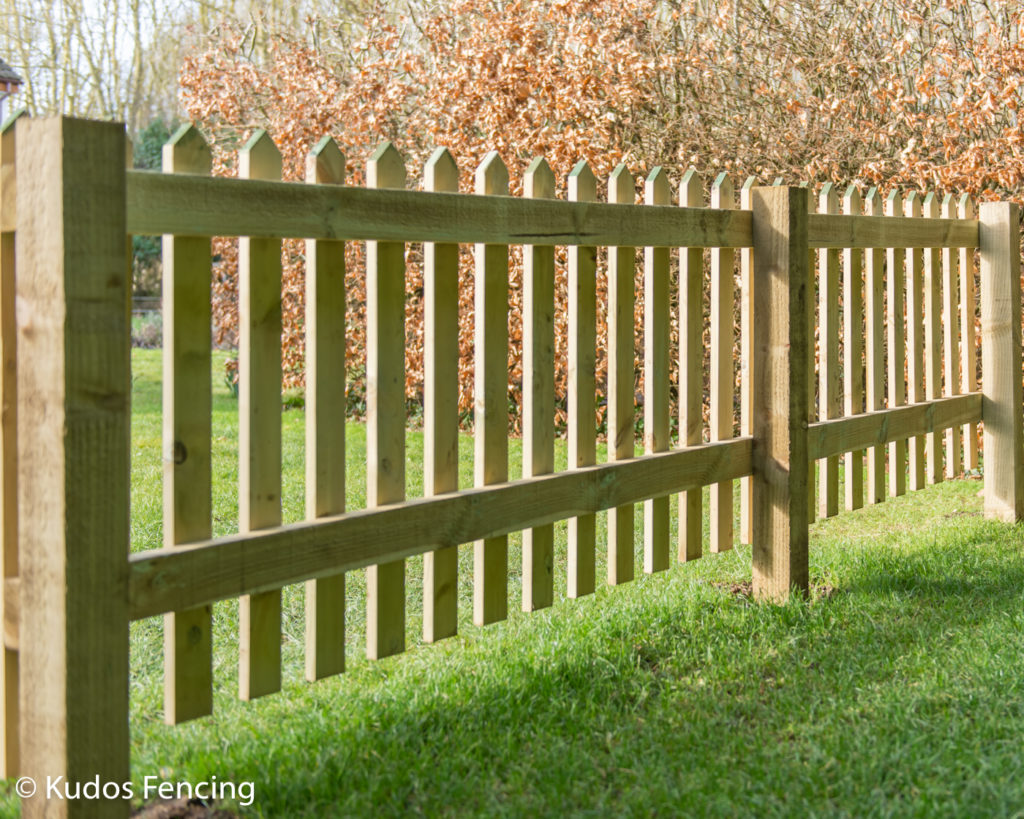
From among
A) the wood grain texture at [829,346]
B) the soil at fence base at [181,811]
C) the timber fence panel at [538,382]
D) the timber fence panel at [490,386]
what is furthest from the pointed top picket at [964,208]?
the soil at fence base at [181,811]

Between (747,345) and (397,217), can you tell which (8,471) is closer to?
(397,217)

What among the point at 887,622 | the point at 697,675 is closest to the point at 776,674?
the point at 697,675

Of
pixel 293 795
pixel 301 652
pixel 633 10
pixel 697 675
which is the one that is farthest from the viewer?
pixel 633 10

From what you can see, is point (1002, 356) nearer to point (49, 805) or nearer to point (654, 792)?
point (654, 792)

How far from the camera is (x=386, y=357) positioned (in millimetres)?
2986

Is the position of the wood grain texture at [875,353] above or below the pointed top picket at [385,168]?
below

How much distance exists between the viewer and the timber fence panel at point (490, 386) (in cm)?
326

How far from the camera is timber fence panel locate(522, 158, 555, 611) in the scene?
11.3ft

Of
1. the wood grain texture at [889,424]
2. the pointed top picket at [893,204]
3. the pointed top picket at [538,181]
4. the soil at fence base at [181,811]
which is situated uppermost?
the pointed top picket at [893,204]

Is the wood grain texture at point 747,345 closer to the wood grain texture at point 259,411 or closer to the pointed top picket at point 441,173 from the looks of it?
the pointed top picket at point 441,173

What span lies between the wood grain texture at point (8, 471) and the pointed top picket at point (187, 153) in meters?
0.35

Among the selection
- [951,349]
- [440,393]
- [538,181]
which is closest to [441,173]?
[538,181]

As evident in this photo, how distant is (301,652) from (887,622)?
1998 mm

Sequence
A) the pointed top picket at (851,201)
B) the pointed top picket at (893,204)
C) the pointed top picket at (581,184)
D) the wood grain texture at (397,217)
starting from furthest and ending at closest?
the pointed top picket at (893,204), the pointed top picket at (851,201), the pointed top picket at (581,184), the wood grain texture at (397,217)
